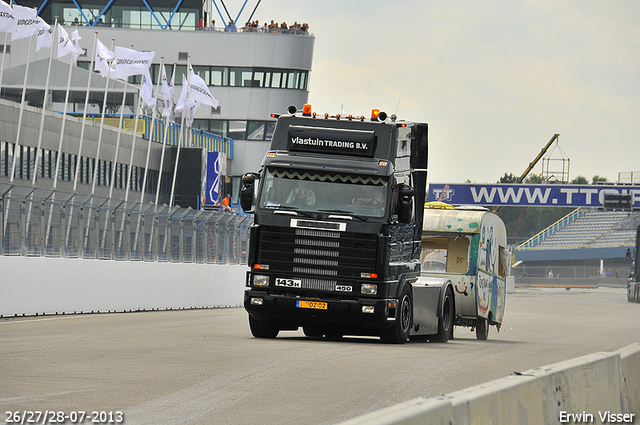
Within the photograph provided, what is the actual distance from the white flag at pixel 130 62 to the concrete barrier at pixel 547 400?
129ft

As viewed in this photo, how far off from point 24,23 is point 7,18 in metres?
1.22

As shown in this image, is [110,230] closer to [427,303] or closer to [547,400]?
[427,303]

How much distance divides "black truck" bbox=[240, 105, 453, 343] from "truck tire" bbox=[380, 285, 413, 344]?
0.43ft

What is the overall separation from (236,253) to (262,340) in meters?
17.8

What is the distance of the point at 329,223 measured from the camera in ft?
52.5

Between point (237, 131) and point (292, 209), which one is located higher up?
point (237, 131)

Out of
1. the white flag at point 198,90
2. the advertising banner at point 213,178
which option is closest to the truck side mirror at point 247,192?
the white flag at point 198,90

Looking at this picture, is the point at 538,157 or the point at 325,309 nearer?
the point at 325,309

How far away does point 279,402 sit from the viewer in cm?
927

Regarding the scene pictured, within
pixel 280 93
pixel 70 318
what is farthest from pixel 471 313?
pixel 280 93

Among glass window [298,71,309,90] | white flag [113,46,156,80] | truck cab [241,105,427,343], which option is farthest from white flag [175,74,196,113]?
truck cab [241,105,427,343]

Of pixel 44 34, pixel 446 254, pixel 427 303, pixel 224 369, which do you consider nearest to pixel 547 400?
pixel 224 369

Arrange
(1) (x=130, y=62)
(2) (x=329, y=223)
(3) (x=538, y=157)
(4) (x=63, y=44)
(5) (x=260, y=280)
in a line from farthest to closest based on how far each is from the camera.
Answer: (3) (x=538, y=157) < (1) (x=130, y=62) < (4) (x=63, y=44) < (5) (x=260, y=280) < (2) (x=329, y=223)

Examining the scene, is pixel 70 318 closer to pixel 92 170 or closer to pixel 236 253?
pixel 236 253
